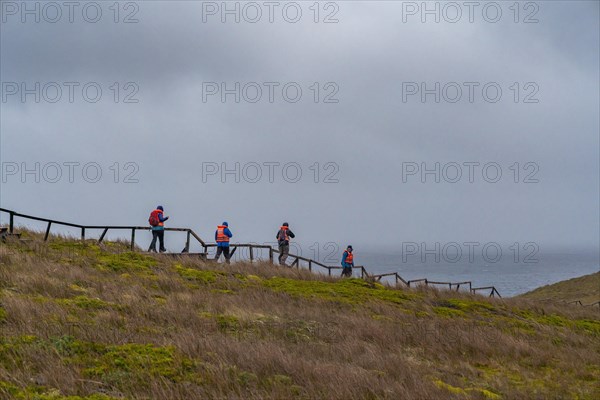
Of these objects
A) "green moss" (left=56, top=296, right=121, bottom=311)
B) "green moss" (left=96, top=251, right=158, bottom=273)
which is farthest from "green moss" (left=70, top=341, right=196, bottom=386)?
"green moss" (left=96, top=251, right=158, bottom=273)

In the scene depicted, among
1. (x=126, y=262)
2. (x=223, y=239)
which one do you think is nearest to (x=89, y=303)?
(x=126, y=262)

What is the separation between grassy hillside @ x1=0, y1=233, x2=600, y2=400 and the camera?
22.7 ft

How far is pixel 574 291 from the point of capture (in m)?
51.6

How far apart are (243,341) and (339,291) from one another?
33.4 ft

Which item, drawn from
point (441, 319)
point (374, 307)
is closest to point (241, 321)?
point (374, 307)

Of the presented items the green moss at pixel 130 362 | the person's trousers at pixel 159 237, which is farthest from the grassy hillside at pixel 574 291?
the green moss at pixel 130 362

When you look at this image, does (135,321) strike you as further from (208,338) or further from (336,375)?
(336,375)

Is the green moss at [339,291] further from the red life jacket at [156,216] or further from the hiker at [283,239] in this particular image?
the red life jacket at [156,216]

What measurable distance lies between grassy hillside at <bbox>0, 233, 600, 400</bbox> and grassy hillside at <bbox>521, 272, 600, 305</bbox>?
32.5 meters

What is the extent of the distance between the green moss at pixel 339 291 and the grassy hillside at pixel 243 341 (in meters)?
0.16

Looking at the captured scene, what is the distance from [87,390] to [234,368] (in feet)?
6.22

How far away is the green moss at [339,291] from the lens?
1736cm

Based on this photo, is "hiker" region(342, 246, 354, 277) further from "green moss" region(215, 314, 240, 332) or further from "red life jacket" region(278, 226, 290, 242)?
"green moss" region(215, 314, 240, 332)

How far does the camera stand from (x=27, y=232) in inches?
934
